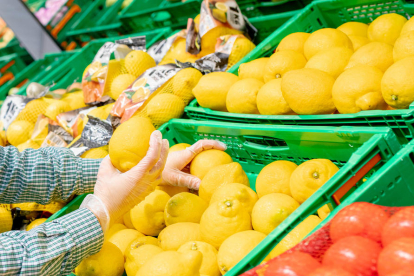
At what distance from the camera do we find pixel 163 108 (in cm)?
263

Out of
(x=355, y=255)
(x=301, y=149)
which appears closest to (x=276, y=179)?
(x=301, y=149)

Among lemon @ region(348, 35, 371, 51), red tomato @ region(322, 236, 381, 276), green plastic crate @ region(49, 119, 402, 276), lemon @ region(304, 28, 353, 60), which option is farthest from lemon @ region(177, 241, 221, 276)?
lemon @ region(348, 35, 371, 51)

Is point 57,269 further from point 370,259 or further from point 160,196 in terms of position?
point 370,259

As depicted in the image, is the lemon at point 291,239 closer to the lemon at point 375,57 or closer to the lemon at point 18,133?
the lemon at point 375,57

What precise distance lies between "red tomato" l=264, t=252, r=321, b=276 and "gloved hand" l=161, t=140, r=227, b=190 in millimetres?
1165

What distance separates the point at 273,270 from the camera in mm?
971

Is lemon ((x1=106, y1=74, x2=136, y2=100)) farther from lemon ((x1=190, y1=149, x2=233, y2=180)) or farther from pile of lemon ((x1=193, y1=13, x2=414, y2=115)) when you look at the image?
lemon ((x1=190, y1=149, x2=233, y2=180))

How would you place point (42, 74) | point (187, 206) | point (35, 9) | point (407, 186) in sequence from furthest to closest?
point (35, 9) < point (42, 74) < point (187, 206) < point (407, 186)

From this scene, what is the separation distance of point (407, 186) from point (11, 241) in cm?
151

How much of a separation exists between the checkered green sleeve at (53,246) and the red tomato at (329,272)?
1.12 m

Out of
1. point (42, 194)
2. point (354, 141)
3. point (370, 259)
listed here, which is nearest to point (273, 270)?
point (370, 259)

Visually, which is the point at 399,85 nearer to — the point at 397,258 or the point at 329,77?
the point at 329,77

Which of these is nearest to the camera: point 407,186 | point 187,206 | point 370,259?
point 370,259

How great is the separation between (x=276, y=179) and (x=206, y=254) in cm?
48
